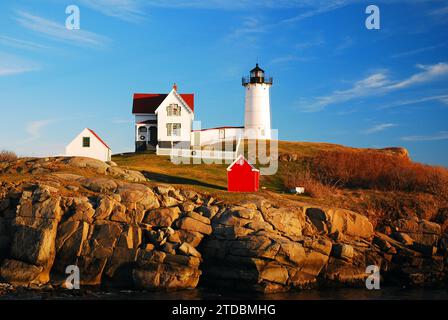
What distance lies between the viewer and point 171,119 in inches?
2431

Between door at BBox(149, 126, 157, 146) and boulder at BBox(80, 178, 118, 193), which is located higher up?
door at BBox(149, 126, 157, 146)

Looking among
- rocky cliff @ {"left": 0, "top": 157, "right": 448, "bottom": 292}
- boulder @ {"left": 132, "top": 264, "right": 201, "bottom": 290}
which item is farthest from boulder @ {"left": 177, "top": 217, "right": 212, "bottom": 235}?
boulder @ {"left": 132, "top": 264, "right": 201, "bottom": 290}

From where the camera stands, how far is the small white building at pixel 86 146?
50188 mm

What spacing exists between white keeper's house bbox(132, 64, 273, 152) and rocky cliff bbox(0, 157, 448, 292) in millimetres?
26728

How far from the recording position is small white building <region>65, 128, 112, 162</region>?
50.2 metres

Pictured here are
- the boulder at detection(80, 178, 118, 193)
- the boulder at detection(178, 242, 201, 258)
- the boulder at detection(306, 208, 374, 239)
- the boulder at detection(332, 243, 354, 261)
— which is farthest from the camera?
the boulder at detection(80, 178, 118, 193)

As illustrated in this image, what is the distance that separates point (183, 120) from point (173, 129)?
1521mm

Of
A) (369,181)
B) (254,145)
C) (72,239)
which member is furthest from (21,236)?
(254,145)

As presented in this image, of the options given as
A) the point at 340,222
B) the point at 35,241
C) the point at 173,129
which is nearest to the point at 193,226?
the point at 35,241

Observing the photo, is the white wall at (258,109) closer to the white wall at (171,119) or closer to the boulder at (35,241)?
the white wall at (171,119)

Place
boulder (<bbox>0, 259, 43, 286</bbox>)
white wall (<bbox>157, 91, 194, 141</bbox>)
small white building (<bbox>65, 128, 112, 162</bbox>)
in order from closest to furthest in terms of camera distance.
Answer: boulder (<bbox>0, 259, 43, 286</bbox>)
small white building (<bbox>65, 128, 112, 162</bbox>)
white wall (<bbox>157, 91, 194, 141</bbox>)

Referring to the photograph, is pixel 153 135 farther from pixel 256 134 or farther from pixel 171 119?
pixel 256 134

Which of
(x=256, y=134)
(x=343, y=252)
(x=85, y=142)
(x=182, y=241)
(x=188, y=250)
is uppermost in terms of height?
(x=256, y=134)

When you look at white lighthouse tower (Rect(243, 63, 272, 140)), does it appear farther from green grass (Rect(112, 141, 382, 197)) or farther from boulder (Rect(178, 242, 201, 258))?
boulder (Rect(178, 242, 201, 258))
